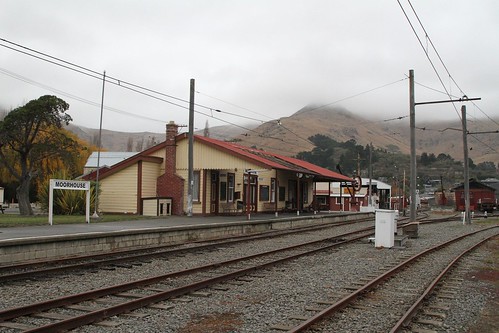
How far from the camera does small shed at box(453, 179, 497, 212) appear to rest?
59.6 metres

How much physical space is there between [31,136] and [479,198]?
172 feet

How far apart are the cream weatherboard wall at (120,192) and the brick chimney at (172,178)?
66.6 inches

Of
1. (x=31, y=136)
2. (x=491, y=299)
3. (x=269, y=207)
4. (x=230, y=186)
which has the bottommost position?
(x=491, y=299)

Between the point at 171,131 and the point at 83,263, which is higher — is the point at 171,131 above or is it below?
above

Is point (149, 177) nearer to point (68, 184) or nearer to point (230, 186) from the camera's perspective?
point (230, 186)

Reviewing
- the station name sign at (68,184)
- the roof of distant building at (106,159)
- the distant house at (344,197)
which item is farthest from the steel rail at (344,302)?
the roof of distant building at (106,159)

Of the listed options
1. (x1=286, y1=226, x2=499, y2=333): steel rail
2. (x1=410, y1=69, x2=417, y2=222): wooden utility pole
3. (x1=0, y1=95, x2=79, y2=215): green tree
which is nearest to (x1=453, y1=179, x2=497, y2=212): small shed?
(x1=410, y1=69, x2=417, y2=222): wooden utility pole

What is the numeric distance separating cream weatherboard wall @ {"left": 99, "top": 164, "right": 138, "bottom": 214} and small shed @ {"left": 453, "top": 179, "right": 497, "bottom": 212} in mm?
45166

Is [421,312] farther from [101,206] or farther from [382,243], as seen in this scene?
[101,206]

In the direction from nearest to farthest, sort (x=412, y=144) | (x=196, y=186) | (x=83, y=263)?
1. (x=83, y=263)
2. (x=412, y=144)
3. (x=196, y=186)

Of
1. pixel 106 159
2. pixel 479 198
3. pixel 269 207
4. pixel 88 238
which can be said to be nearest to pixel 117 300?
pixel 88 238

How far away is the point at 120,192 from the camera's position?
29172mm

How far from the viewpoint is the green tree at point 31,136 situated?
28531 millimetres

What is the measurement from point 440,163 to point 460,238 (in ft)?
430
